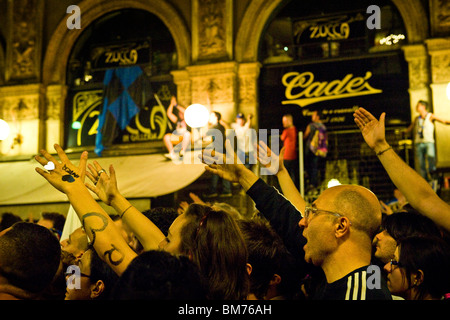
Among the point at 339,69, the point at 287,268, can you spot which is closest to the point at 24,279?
the point at 287,268

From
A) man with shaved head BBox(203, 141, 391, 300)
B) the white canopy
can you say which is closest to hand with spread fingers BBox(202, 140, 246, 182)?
man with shaved head BBox(203, 141, 391, 300)

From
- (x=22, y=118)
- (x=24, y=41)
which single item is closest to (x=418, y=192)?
(x=22, y=118)

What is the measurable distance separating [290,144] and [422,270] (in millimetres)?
8600

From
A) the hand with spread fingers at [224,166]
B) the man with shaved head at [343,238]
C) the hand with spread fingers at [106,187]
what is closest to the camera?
the man with shaved head at [343,238]

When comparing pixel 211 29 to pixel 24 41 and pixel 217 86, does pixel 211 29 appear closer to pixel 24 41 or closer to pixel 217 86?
pixel 217 86

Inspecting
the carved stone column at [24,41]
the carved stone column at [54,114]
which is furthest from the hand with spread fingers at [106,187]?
the carved stone column at [24,41]

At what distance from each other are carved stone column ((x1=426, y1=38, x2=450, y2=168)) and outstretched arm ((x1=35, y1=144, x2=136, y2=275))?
9452 millimetres

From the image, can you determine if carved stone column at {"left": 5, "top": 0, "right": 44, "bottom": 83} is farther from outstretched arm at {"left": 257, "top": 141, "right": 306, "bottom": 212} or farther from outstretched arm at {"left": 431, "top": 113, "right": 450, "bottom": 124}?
outstretched arm at {"left": 257, "top": 141, "right": 306, "bottom": 212}

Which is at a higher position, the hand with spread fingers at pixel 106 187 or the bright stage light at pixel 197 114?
the bright stage light at pixel 197 114

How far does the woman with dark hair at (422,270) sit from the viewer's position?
3.22 meters

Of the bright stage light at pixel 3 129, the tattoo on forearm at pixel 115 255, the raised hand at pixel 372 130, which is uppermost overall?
the bright stage light at pixel 3 129

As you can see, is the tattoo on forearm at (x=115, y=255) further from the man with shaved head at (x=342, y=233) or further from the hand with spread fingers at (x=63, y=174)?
the man with shaved head at (x=342, y=233)

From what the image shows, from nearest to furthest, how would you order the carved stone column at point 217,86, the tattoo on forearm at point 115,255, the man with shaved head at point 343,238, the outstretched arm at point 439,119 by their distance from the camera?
the man with shaved head at point 343,238
the tattoo on forearm at point 115,255
the outstretched arm at point 439,119
the carved stone column at point 217,86

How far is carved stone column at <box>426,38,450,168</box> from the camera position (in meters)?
11.2
